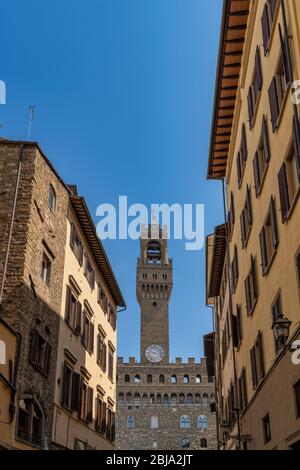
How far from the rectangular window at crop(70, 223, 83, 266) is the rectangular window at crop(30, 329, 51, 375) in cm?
571

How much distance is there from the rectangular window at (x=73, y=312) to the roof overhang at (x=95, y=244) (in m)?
3.57

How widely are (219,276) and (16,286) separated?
16.5m

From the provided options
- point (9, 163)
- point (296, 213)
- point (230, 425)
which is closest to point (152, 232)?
point (230, 425)

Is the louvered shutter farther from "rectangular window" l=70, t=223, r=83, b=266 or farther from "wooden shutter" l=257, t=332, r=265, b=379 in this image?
"wooden shutter" l=257, t=332, r=265, b=379

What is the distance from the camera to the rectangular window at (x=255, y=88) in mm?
16186

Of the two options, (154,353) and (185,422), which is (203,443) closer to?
(185,422)

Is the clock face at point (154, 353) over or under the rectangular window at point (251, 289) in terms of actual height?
over

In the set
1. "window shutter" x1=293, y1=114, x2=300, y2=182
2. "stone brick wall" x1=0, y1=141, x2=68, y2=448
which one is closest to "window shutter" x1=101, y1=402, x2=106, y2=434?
"stone brick wall" x1=0, y1=141, x2=68, y2=448

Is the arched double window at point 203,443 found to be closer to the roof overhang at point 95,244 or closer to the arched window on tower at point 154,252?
the arched window on tower at point 154,252

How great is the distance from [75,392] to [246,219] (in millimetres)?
10313

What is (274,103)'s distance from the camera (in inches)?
550

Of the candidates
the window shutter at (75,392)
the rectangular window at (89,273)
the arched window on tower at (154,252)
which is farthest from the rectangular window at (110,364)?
the arched window on tower at (154,252)

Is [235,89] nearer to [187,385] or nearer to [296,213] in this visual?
[296,213]

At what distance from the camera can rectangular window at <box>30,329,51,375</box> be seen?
17.8m
